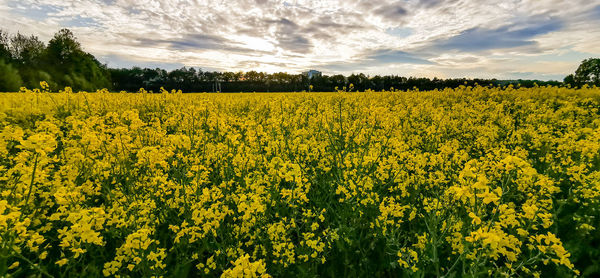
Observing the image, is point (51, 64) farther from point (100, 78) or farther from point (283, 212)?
point (283, 212)

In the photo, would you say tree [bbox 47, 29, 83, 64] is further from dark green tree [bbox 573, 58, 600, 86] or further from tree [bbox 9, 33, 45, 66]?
dark green tree [bbox 573, 58, 600, 86]

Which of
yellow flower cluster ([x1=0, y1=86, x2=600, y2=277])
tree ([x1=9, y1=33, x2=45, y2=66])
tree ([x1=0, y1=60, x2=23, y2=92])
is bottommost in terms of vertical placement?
yellow flower cluster ([x1=0, y1=86, x2=600, y2=277])

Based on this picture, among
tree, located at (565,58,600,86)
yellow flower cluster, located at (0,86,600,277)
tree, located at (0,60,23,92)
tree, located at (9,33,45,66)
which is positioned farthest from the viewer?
tree, located at (9,33,45,66)

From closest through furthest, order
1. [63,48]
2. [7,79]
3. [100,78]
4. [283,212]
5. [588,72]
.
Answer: [283,212] < [7,79] < [588,72] < [100,78] < [63,48]

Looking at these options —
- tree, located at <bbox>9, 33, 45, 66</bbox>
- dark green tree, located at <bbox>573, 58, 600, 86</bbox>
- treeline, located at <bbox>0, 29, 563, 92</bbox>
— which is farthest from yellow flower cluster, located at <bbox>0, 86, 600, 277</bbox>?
tree, located at <bbox>9, 33, 45, 66</bbox>

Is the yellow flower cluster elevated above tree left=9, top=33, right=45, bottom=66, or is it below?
below

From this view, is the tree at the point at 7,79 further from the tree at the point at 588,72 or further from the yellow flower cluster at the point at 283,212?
the tree at the point at 588,72

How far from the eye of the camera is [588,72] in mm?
37281

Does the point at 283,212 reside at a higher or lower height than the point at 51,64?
lower

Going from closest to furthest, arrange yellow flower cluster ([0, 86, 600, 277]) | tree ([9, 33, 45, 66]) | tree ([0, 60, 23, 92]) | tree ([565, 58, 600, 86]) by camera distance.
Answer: yellow flower cluster ([0, 86, 600, 277]), tree ([0, 60, 23, 92]), tree ([565, 58, 600, 86]), tree ([9, 33, 45, 66])

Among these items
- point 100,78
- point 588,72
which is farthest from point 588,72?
point 100,78

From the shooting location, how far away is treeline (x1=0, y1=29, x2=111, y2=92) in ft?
79.9

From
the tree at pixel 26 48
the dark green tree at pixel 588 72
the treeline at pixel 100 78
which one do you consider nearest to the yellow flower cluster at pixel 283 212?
the treeline at pixel 100 78

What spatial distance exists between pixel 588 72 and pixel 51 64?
293 feet
